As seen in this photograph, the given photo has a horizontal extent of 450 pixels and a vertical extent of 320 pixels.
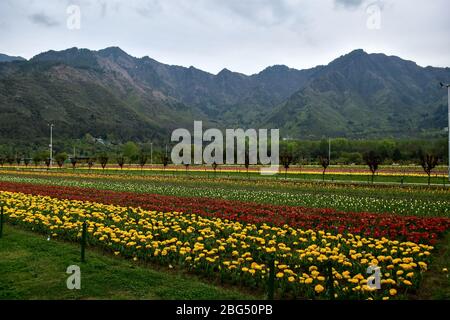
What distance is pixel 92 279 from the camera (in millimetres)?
8930

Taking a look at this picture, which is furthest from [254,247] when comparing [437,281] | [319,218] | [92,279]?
[319,218]

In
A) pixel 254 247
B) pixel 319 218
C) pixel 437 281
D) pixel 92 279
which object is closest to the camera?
pixel 437 281

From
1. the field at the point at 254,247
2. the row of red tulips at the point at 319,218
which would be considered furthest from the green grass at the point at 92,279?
the row of red tulips at the point at 319,218

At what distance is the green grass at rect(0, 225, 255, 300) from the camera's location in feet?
26.4

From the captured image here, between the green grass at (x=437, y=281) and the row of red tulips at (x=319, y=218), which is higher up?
the row of red tulips at (x=319, y=218)

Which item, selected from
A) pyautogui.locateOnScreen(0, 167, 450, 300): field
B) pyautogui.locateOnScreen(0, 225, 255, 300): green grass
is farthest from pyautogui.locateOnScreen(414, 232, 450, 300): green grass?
pyautogui.locateOnScreen(0, 225, 255, 300): green grass

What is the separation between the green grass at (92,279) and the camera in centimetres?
804

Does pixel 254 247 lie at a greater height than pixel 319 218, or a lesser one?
lesser

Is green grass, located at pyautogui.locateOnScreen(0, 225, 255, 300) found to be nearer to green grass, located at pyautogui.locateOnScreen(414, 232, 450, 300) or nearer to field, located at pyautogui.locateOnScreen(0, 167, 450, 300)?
field, located at pyautogui.locateOnScreen(0, 167, 450, 300)

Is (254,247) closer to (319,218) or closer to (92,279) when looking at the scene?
(92,279)

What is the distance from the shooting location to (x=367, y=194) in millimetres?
27266

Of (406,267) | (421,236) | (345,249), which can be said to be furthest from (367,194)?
(406,267)

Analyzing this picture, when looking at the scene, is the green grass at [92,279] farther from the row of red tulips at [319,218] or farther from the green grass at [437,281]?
the row of red tulips at [319,218]
